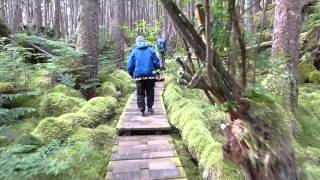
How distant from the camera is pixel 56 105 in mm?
8383

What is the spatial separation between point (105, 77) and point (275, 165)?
33.5 ft

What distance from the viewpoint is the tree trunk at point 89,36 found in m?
11.0

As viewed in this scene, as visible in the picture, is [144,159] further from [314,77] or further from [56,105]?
[314,77]

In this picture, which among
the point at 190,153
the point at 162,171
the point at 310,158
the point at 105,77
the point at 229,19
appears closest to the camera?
the point at 229,19

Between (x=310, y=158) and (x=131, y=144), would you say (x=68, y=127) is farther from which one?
(x=310, y=158)

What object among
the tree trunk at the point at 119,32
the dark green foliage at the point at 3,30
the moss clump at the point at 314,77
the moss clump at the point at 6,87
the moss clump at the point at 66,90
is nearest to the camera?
the moss clump at the point at 6,87

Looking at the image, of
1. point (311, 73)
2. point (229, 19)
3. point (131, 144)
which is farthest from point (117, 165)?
point (311, 73)

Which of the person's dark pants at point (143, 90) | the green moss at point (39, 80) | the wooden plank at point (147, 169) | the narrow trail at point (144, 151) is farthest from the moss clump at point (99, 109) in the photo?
the wooden plank at point (147, 169)

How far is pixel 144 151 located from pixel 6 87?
15.5 ft

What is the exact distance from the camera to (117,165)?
5.34 m

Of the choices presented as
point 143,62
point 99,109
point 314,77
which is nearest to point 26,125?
point 99,109

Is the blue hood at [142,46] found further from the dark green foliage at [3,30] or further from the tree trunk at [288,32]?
the dark green foliage at [3,30]

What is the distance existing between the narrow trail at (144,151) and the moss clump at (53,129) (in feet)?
2.83

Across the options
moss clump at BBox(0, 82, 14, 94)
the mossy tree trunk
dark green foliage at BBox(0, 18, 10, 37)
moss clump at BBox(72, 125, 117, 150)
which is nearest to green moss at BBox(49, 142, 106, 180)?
moss clump at BBox(72, 125, 117, 150)
